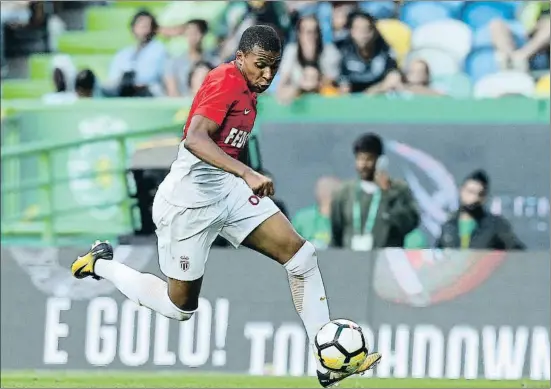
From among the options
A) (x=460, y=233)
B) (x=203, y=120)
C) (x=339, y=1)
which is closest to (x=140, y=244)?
(x=460, y=233)

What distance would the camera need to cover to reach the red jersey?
23.5ft

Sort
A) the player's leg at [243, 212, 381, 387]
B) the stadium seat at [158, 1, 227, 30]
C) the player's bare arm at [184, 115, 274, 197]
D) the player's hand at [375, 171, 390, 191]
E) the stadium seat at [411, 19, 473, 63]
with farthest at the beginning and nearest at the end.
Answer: the stadium seat at [158, 1, 227, 30] < the stadium seat at [411, 19, 473, 63] < the player's hand at [375, 171, 390, 191] < the player's leg at [243, 212, 381, 387] < the player's bare arm at [184, 115, 274, 197]

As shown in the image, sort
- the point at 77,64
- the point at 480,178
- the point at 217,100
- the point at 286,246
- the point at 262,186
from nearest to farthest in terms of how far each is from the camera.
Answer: the point at 262,186
the point at 217,100
the point at 286,246
the point at 480,178
the point at 77,64

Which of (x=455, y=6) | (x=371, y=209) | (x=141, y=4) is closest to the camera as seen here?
(x=371, y=209)

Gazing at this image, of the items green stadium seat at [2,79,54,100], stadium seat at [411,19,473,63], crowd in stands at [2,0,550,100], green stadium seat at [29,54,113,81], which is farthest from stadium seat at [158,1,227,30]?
stadium seat at [411,19,473,63]

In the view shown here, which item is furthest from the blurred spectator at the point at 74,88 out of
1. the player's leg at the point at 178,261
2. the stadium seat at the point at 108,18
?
the player's leg at the point at 178,261

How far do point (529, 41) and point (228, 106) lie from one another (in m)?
7.18

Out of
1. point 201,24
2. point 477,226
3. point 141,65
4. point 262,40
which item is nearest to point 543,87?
point 477,226

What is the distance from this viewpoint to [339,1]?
45.9 feet

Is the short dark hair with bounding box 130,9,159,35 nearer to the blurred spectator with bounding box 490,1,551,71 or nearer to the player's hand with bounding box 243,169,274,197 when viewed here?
the blurred spectator with bounding box 490,1,551,71

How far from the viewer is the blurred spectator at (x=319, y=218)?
12.1 meters

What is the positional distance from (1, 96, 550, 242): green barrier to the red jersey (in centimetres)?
519

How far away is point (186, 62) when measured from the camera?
13.9 meters

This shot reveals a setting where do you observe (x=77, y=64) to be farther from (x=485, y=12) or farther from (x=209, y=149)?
(x=209, y=149)
